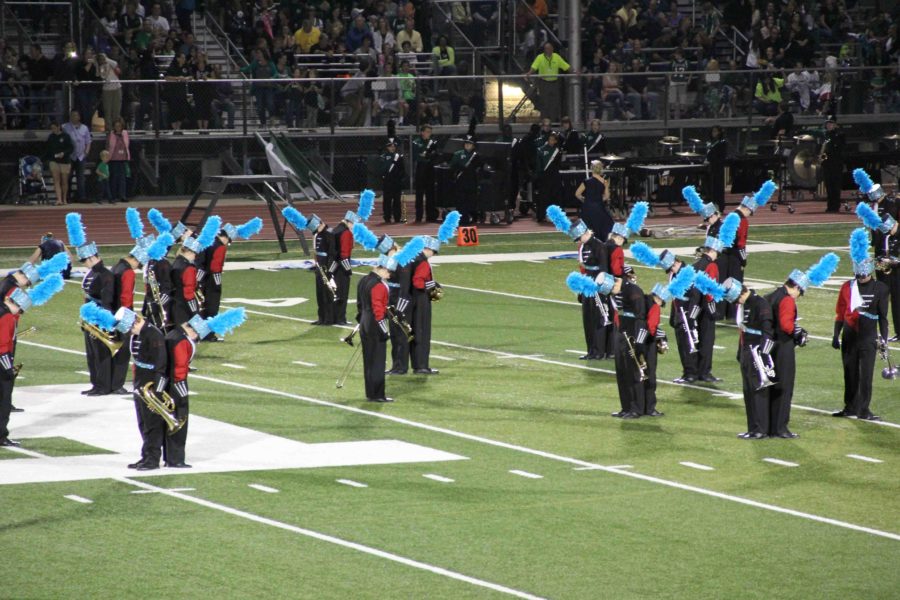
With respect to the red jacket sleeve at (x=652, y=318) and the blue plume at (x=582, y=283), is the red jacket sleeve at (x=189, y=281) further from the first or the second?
the red jacket sleeve at (x=652, y=318)

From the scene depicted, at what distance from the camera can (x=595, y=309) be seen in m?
21.2

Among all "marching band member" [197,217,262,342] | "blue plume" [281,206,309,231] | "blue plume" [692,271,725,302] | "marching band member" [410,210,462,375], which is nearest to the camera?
"blue plume" [692,271,725,302]

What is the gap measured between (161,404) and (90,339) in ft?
14.0

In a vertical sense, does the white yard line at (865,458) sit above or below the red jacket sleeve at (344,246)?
below

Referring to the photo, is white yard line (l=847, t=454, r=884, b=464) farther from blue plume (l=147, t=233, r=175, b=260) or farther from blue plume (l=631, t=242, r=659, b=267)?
blue plume (l=147, t=233, r=175, b=260)

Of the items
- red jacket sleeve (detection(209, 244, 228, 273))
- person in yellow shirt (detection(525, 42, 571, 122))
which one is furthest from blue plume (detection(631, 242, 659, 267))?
person in yellow shirt (detection(525, 42, 571, 122))

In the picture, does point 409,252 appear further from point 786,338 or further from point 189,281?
point 786,338

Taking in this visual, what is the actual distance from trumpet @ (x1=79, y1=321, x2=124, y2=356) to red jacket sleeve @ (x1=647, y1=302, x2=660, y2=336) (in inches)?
215

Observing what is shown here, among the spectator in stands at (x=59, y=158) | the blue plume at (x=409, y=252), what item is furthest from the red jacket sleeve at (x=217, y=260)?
the spectator in stands at (x=59, y=158)

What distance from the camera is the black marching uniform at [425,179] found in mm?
35031

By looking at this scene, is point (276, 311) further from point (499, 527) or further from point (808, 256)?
point (499, 527)

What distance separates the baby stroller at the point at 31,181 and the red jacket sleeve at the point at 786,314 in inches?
892

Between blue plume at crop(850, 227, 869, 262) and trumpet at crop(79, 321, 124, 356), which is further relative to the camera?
trumpet at crop(79, 321, 124, 356)

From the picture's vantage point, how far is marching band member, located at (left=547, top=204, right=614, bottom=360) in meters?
20.9
